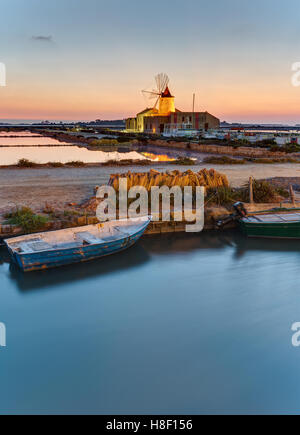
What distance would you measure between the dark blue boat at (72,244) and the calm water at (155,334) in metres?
0.26

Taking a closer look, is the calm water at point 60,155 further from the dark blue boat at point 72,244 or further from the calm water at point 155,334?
the calm water at point 155,334

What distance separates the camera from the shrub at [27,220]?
9398mm

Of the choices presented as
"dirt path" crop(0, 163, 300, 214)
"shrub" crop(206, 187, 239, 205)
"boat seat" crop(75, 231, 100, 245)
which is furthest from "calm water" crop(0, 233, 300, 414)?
"dirt path" crop(0, 163, 300, 214)

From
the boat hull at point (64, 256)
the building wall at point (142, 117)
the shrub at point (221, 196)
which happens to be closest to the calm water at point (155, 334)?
the boat hull at point (64, 256)

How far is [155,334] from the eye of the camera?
624 cm

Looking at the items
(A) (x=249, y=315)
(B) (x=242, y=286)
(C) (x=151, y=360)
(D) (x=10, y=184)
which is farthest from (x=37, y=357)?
(D) (x=10, y=184)

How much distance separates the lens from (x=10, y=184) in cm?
1501

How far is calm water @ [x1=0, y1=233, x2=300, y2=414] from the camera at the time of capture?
16.0 feet

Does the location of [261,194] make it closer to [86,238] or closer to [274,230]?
[274,230]

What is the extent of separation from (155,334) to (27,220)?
16.1 ft

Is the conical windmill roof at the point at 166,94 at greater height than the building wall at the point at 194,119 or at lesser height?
greater

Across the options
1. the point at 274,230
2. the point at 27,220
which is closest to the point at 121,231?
the point at 27,220

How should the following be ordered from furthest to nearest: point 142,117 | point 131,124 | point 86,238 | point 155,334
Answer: point 131,124 → point 142,117 → point 86,238 → point 155,334
